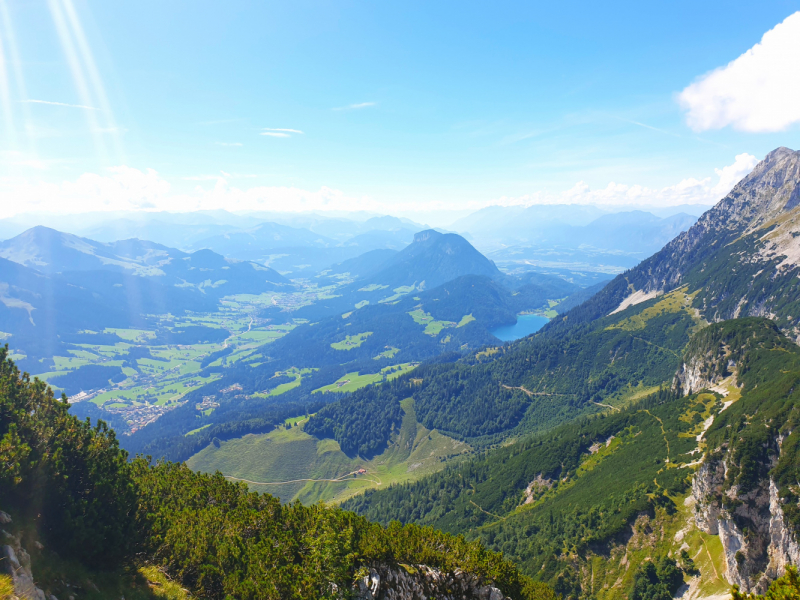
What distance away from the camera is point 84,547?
110 feet

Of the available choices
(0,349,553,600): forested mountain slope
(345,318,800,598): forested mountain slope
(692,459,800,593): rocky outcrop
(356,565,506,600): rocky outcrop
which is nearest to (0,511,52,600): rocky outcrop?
(0,349,553,600): forested mountain slope

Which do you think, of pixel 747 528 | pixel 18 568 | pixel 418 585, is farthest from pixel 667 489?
pixel 18 568

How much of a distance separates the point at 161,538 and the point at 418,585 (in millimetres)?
26200

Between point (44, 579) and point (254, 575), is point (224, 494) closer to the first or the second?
point (254, 575)

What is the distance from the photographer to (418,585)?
40.6 meters

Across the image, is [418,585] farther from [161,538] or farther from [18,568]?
[18,568]

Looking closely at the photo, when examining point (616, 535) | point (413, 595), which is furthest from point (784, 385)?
point (413, 595)

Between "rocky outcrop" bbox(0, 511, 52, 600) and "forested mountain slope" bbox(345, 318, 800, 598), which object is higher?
"rocky outcrop" bbox(0, 511, 52, 600)

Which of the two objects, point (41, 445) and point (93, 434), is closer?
point (41, 445)

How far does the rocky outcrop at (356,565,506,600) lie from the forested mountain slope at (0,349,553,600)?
0.12 meters

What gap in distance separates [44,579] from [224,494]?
22.0 meters

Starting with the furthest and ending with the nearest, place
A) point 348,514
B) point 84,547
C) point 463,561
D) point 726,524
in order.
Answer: point 726,524
point 348,514
point 463,561
point 84,547

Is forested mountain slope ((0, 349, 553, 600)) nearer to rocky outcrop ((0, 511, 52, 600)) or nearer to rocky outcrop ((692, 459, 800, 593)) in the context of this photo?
rocky outcrop ((0, 511, 52, 600))

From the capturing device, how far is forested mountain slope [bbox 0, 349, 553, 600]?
31703 mm
